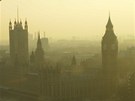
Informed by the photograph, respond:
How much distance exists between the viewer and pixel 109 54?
10.4 meters

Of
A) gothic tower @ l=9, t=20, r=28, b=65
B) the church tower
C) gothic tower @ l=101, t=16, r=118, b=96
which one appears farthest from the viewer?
gothic tower @ l=9, t=20, r=28, b=65

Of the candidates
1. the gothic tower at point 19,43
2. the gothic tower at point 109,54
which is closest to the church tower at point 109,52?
the gothic tower at point 109,54

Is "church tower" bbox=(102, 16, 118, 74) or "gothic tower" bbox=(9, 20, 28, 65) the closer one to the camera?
"church tower" bbox=(102, 16, 118, 74)

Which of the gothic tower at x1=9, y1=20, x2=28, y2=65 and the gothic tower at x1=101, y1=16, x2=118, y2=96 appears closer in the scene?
the gothic tower at x1=101, y1=16, x2=118, y2=96

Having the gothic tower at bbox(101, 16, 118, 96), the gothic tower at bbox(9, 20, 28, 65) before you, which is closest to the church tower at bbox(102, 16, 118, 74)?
the gothic tower at bbox(101, 16, 118, 96)

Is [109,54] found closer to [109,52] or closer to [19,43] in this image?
[109,52]

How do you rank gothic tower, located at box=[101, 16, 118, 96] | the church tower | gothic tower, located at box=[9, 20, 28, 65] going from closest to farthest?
gothic tower, located at box=[101, 16, 118, 96]
the church tower
gothic tower, located at box=[9, 20, 28, 65]

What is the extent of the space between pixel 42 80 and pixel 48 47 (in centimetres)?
273

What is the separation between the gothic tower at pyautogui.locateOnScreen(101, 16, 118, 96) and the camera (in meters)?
9.97

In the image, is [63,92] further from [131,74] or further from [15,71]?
[15,71]

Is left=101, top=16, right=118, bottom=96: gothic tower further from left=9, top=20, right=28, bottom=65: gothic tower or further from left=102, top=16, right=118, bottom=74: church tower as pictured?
left=9, top=20, right=28, bottom=65: gothic tower

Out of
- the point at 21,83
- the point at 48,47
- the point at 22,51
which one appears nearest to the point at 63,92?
the point at 21,83

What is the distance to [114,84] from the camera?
9.55 metres

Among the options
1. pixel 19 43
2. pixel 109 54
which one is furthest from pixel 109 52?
pixel 19 43
